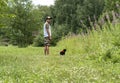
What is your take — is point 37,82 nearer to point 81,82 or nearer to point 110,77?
point 81,82

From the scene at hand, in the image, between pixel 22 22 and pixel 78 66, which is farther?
pixel 22 22

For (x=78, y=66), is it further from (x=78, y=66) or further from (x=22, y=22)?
(x=22, y=22)

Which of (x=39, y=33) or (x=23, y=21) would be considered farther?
(x=39, y=33)

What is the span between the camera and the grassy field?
795 cm

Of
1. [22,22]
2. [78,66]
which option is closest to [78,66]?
[78,66]

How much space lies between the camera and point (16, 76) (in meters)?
8.33

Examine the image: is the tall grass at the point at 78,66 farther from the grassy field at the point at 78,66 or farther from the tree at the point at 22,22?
the tree at the point at 22,22

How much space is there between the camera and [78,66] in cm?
1078

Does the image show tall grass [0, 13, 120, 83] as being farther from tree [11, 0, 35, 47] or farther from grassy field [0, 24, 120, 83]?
tree [11, 0, 35, 47]

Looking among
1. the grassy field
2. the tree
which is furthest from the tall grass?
the tree

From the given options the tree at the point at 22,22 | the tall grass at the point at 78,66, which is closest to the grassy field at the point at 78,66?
the tall grass at the point at 78,66

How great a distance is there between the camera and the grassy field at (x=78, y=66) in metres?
7.95

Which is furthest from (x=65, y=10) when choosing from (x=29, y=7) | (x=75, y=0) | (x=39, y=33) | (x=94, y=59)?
(x=94, y=59)

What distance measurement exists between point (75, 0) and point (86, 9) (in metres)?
5.78
